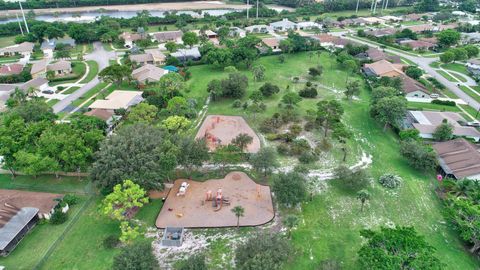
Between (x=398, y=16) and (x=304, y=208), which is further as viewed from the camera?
(x=398, y=16)

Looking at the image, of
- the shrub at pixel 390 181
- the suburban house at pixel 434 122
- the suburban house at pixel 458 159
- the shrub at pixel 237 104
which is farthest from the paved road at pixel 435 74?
the shrub at pixel 237 104

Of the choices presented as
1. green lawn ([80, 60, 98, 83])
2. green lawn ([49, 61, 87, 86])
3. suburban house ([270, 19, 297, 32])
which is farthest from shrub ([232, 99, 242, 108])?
suburban house ([270, 19, 297, 32])

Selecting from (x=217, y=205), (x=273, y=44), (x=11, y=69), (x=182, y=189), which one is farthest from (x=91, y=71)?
(x=217, y=205)

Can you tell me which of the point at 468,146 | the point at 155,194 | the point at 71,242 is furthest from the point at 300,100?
the point at 71,242

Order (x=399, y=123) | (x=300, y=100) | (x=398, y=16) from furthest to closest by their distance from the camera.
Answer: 1. (x=398, y=16)
2. (x=300, y=100)
3. (x=399, y=123)

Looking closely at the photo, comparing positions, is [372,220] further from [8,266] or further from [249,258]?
[8,266]

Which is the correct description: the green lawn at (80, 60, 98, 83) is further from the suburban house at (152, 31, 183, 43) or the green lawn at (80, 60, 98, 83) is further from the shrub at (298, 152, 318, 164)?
the shrub at (298, 152, 318, 164)

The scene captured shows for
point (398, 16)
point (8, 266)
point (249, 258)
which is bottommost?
point (8, 266)
